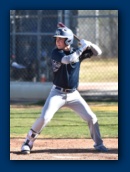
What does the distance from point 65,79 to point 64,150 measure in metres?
1.15

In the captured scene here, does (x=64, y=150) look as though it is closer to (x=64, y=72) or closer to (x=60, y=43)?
(x=64, y=72)

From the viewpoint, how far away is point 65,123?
10.5 meters

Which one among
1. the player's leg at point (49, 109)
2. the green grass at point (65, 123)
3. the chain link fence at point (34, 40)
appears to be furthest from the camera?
the chain link fence at point (34, 40)

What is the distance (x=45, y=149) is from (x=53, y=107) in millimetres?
913

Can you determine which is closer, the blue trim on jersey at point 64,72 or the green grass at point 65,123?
the blue trim on jersey at point 64,72

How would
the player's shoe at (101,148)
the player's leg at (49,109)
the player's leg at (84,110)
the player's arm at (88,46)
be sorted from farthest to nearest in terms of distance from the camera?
the player's shoe at (101,148)
the player's leg at (84,110)
the player's leg at (49,109)
the player's arm at (88,46)

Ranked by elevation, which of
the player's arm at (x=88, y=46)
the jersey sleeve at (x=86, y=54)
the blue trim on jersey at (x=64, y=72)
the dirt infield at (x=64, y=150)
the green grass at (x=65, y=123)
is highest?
the player's arm at (x=88, y=46)

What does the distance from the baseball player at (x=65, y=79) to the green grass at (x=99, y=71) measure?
1085cm

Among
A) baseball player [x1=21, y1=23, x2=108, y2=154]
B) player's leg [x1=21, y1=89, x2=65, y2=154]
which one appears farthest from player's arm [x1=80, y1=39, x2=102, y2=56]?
player's leg [x1=21, y1=89, x2=65, y2=154]

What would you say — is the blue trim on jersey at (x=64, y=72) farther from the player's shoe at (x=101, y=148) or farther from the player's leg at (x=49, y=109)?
the player's shoe at (x=101, y=148)

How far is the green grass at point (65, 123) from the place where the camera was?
938 centimetres

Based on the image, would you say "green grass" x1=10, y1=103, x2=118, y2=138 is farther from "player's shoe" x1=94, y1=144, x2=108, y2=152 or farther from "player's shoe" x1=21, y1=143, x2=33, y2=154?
"player's shoe" x1=21, y1=143, x2=33, y2=154

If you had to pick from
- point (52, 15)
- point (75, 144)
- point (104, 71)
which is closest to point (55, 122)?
point (75, 144)

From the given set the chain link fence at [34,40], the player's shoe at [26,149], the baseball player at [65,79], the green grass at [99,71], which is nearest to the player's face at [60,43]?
the baseball player at [65,79]
